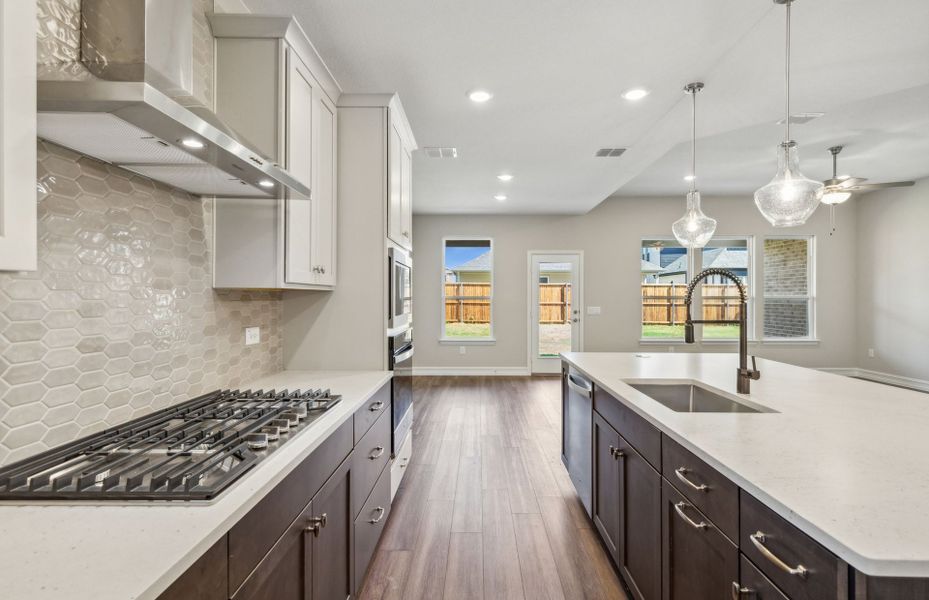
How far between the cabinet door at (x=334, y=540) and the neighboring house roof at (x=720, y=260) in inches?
254

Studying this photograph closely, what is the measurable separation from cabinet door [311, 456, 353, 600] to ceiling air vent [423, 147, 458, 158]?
3.01 meters

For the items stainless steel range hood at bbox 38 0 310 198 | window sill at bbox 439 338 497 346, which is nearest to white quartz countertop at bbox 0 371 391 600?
stainless steel range hood at bbox 38 0 310 198

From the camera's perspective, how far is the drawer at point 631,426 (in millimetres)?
1469

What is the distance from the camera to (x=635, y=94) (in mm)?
2756

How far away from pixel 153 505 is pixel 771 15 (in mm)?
3023

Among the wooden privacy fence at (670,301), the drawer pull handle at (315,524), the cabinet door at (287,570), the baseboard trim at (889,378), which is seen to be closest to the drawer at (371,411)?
the drawer pull handle at (315,524)

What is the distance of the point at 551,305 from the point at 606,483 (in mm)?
4970

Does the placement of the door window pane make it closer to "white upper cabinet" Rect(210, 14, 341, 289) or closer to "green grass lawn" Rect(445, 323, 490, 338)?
"green grass lawn" Rect(445, 323, 490, 338)

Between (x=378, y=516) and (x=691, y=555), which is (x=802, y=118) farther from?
(x=378, y=516)

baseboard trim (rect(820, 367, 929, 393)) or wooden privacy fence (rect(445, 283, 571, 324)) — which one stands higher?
wooden privacy fence (rect(445, 283, 571, 324))

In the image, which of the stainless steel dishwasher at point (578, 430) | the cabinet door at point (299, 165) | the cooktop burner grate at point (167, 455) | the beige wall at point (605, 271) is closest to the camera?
the cooktop burner grate at point (167, 455)

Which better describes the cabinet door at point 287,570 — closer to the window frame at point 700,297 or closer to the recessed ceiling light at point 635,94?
the recessed ceiling light at point 635,94

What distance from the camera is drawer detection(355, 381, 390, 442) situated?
1.73 meters

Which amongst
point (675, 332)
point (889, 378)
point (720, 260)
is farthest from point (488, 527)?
point (889, 378)
